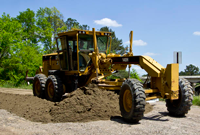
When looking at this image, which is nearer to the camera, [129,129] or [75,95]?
[129,129]

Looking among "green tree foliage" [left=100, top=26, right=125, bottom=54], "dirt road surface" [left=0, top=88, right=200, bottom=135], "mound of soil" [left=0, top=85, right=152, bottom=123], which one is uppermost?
"green tree foliage" [left=100, top=26, right=125, bottom=54]

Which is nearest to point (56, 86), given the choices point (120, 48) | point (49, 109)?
point (49, 109)

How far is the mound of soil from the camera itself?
21.9 feet

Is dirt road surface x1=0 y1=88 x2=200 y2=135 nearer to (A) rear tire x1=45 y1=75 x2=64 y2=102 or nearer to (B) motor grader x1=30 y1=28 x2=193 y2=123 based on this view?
(B) motor grader x1=30 y1=28 x2=193 y2=123

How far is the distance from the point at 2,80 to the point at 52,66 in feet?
49.2

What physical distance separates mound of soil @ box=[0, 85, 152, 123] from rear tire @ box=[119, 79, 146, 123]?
25.1 inches

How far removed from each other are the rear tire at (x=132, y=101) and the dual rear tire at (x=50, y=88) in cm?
413

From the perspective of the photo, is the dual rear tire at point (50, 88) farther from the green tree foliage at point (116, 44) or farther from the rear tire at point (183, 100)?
the green tree foliage at point (116, 44)

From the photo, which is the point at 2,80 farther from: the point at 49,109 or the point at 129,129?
the point at 129,129

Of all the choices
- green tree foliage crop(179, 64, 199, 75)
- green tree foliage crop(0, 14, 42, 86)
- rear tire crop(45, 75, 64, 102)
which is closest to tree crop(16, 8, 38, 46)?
green tree foliage crop(0, 14, 42, 86)

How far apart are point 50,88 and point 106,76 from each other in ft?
9.88

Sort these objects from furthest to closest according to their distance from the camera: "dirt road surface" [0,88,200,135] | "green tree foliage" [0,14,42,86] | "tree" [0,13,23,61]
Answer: "tree" [0,13,23,61] < "green tree foliage" [0,14,42,86] < "dirt road surface" [0,88,200,135]

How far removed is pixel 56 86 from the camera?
393 inches

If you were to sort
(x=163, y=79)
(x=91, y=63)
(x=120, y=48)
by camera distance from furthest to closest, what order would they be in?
(x=120, y=48)
(x=91, y=63)
(x=163, y=79)
